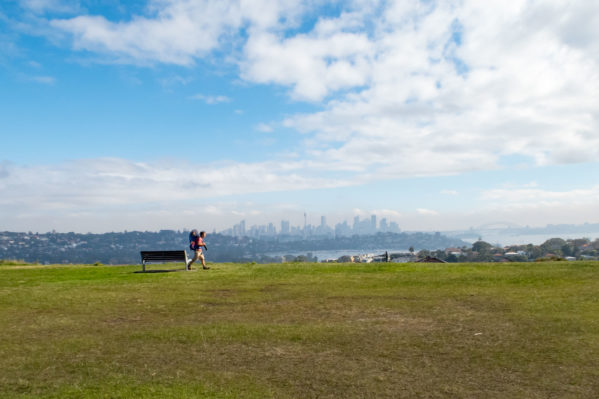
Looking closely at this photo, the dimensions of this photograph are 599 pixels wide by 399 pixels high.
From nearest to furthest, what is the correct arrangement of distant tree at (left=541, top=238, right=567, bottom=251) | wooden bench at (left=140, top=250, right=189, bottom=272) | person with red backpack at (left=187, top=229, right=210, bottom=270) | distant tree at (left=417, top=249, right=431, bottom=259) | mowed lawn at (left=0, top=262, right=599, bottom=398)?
mowed lawn at (left=0, top=262, right=599, bottom=398) → wooden bench at (left=140, top=250, right=189, bottom=272) → person with red backpack at (left=187, top=229, right=210, bottom=270) → distant tree at (left=417, top=249, right=431, bottom=259) → distant tree at (left=541, top=238, right=567, bottom=251)

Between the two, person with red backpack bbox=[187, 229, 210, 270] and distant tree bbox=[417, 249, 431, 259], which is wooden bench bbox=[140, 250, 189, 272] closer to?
person with red backpack bbox=[187, 229, 210, 270]

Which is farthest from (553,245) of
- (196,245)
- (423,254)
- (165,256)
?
(165,256)

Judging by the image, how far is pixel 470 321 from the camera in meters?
9.76

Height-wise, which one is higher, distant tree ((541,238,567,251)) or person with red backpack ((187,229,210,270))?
person with red backpack ((187,229,210,270))

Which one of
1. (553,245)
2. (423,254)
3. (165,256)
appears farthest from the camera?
(553,245)

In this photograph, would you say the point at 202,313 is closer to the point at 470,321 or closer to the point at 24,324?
the point at 24,324

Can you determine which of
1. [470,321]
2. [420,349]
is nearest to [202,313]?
[420,349]

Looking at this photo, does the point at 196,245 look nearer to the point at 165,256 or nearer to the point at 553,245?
the point at 165,256

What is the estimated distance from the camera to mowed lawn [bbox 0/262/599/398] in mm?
6195

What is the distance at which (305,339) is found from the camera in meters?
8.59

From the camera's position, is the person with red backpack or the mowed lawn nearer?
the mowed lawn

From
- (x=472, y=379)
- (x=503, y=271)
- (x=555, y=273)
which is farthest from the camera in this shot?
(x=503, y=271)

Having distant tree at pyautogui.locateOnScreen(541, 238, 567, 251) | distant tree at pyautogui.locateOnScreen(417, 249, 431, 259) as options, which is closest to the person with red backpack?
distant tree at pyautogui.locateOnScreen(417, 249, 431, 259)

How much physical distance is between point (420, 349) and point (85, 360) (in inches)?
229
